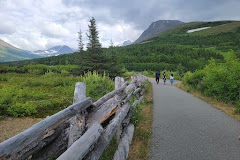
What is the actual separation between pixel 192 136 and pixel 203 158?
0.90m

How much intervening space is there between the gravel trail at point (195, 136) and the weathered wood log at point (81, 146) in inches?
63.4

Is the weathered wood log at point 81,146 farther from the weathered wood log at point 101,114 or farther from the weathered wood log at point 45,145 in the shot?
the weathered wood log at point 45,145

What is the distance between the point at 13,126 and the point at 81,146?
3.60m

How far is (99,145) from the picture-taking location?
7.09 feet

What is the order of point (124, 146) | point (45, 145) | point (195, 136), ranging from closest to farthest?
point (45, 145), point (124, 146), point (195, 136)

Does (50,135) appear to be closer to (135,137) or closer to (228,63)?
(135,137)

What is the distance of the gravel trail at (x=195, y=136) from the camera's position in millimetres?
2863

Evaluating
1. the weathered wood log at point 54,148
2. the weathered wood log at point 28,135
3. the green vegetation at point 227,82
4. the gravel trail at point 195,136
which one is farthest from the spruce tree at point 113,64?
the weathered wood log at point 28,135

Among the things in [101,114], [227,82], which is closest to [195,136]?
[101,114]

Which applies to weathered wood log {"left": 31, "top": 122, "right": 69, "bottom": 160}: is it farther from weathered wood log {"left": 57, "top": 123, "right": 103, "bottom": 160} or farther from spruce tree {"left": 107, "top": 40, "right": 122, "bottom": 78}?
spruce tree {"left": 107, "top": 40, "right": 122, "bottom": 78}

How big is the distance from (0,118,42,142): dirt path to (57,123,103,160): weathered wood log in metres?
2.98

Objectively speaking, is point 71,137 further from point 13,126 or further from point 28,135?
point 13,126

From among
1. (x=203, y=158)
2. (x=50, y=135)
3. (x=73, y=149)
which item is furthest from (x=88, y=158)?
(x=203, y=158)

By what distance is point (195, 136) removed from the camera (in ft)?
11.8
